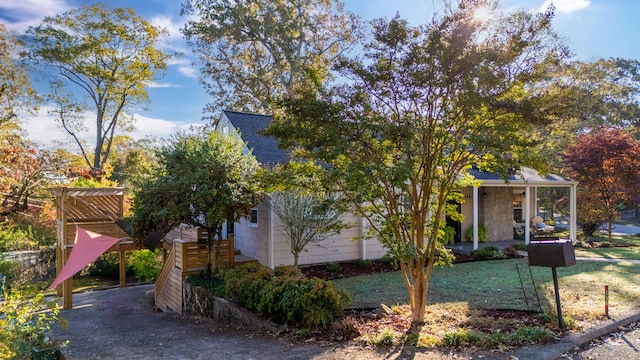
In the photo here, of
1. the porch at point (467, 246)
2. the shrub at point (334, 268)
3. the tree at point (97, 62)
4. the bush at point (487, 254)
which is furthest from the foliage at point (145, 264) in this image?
the bush at point (487, 254)

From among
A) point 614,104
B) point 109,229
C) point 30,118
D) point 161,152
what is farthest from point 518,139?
point 614,104

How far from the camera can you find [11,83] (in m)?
19.3

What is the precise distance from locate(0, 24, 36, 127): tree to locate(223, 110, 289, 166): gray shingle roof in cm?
1188

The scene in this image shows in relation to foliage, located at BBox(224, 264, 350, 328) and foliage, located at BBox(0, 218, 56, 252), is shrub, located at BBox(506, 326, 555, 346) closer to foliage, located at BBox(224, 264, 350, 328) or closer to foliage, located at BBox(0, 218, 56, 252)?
foliage, located at BBox(224, 264, 350, 328)

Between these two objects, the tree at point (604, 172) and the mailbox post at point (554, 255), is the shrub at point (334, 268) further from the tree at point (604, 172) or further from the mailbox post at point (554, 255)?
the tree at point (604, 172)

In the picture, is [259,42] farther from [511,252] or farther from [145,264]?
[511,252]

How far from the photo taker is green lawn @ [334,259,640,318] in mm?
7129

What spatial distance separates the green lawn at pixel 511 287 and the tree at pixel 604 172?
687 centimetres

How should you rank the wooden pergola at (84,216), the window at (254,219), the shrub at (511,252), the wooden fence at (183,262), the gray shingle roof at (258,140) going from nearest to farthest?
the wooden fence at (183,262)
the wooden pergola at (84,216)
the window at (254,219)
the gray shingle roof at (258,140)
the shrub at (511,252)

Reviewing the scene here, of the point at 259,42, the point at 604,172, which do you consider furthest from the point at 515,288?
the point at 259,42

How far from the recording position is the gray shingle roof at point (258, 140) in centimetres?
1277

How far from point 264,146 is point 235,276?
18.7ft

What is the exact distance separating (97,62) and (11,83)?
820 cm

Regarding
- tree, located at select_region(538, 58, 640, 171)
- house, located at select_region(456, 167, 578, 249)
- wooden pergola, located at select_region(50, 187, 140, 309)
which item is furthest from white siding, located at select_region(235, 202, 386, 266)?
tree, located at select_region(538, 58, 640, 171)
